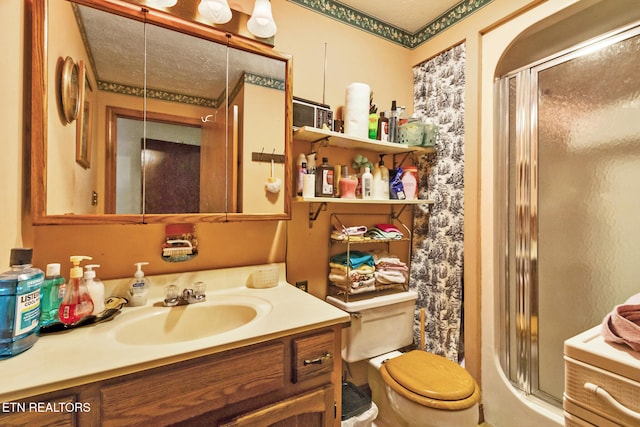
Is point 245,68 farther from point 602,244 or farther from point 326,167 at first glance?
point 602,244

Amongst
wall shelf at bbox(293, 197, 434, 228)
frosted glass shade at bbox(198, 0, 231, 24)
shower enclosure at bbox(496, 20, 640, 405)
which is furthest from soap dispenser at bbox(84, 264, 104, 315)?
shower enclosure at bbox(496, 20, 640, 405)

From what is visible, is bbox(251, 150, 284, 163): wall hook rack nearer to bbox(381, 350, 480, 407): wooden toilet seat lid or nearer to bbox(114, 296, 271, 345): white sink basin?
bbox(114, 296, 271, 345): white sink basin

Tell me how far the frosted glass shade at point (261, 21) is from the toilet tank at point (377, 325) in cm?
138

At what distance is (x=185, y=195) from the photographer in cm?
123

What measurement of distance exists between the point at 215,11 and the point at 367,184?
1075 mm

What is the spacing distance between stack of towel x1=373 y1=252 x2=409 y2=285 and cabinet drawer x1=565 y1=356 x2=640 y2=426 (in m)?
0.86

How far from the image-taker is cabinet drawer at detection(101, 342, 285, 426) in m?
0.72

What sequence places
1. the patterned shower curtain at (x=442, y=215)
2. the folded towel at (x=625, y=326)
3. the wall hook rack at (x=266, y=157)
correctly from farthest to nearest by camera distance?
the patterned shower curtain at (x=442, y=215) < the wall hook rack at (x=266, y=157) < the folded towel at (x=625, y=326)

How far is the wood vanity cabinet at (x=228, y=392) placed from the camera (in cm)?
69

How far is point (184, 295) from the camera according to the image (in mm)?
1182

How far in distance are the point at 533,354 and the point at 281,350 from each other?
4.68 feet

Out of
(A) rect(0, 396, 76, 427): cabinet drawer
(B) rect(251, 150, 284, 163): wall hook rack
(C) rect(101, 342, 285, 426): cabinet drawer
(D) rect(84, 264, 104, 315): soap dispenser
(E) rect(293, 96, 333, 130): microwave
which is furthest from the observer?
(E) rect(293, 96, 333, 130): microwave

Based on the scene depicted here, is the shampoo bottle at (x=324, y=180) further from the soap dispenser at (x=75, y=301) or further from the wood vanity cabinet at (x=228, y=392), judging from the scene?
the soap dispenser at (x=75, y=301)

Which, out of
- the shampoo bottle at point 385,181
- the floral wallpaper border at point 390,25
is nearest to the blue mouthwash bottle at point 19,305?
the shampoo bottle at point 385,181
